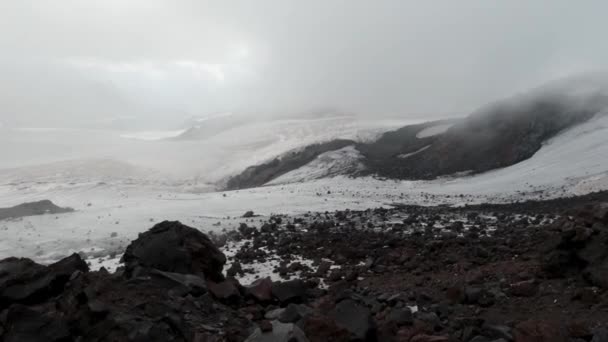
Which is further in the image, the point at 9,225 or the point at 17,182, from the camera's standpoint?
the point at 17,182

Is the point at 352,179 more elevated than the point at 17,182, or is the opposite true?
the point at 17,182

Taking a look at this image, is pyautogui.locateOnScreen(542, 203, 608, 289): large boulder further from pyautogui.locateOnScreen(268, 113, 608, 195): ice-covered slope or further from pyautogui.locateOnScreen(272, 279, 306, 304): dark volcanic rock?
pyautogui.locateOnScreen(268, 113, 608, 195): ice-covered slope

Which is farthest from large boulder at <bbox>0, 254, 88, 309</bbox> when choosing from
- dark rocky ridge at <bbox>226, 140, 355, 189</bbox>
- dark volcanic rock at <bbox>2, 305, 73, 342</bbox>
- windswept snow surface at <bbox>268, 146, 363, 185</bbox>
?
dark rocky ridge at <bbox>226, 140, 355, 189</bbox>

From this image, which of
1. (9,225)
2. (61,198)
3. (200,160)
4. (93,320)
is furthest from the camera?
(200,160)

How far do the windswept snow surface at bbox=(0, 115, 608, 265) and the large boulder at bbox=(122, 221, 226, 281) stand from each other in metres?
5.65

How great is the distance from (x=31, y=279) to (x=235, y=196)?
68.3 feet

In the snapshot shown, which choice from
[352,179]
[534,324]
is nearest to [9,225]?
[534,324]

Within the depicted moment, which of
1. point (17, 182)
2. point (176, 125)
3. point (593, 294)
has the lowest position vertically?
point (593, 294)

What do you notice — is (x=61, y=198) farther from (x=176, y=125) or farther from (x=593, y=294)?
(x=176, y=125)

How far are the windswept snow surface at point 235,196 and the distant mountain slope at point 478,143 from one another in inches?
81.2

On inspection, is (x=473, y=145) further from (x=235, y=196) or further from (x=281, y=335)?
(x=281, y=335)

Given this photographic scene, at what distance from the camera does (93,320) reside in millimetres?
6305

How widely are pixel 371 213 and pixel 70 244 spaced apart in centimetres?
1277

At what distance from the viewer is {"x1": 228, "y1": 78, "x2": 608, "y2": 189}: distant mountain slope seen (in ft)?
131
